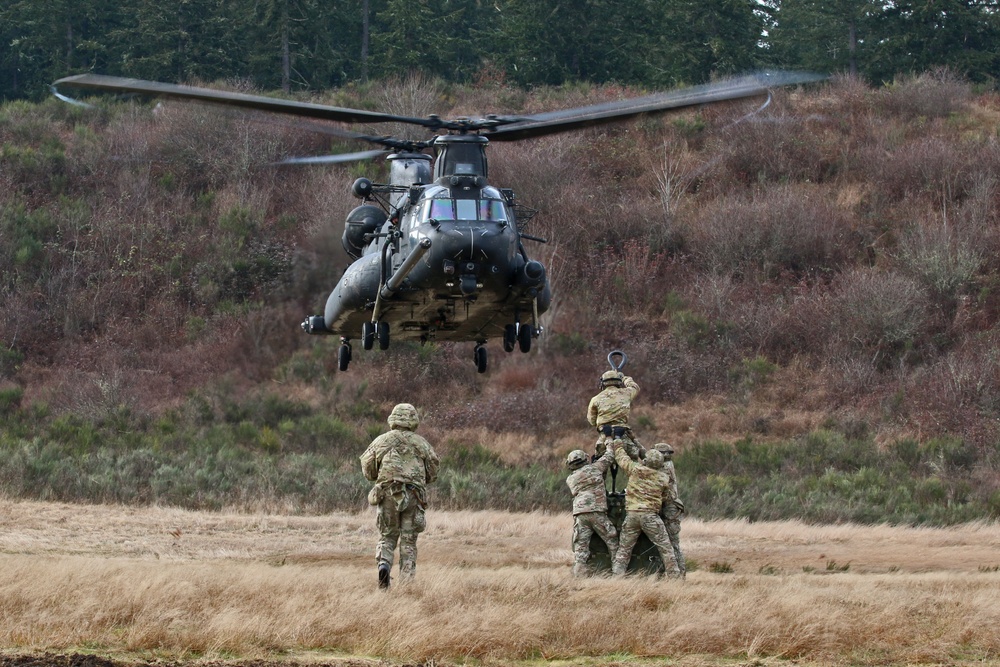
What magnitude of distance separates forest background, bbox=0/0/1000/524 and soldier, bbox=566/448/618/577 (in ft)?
37.2

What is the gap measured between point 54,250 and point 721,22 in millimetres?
26087

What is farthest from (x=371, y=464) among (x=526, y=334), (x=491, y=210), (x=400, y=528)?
(x=526, y=334)

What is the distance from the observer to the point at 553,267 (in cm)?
3741

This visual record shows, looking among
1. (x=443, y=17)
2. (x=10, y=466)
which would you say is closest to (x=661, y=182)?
(x=443, y=17)

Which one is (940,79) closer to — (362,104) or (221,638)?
(362,104)

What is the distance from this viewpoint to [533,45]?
5112 cm

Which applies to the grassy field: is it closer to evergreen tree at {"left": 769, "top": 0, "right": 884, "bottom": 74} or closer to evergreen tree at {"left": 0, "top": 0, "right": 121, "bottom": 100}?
evergreen tree at {"left": 0, "top": 0, "right": 121, "bottom": 100}

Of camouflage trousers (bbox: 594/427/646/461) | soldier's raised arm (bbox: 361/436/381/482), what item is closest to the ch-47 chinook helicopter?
camouflage trousers (bbox: 594/427/646/461)

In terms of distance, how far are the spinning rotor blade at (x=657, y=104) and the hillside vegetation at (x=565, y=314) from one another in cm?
1015

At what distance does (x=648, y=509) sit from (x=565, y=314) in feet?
79.1

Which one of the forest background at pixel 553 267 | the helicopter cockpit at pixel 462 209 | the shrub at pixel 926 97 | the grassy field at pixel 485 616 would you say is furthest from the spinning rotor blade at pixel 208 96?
the shrub at pixel 926 97

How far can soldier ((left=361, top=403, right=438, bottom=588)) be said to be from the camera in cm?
1216

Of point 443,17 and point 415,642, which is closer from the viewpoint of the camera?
point 415,642

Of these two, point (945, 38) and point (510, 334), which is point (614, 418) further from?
point (945, 38)
